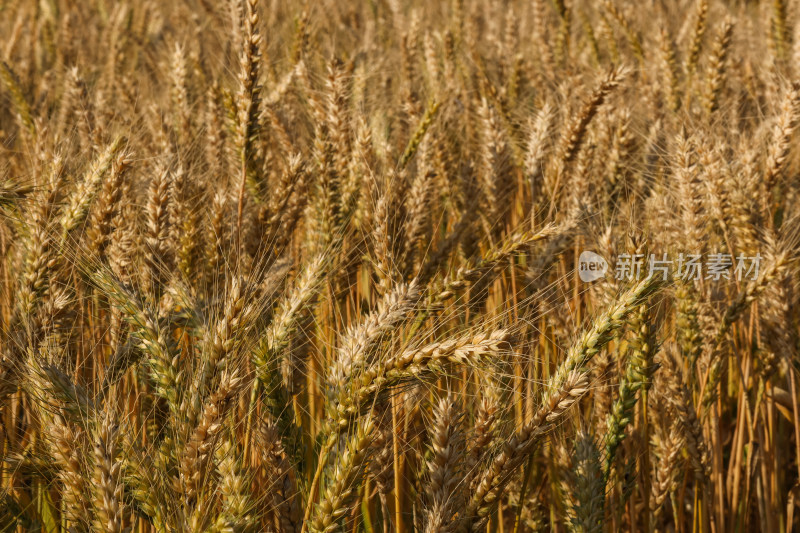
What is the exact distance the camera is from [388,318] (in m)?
1.15

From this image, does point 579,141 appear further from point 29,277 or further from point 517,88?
point 29,277

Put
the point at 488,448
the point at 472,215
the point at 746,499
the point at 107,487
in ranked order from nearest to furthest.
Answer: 1. the point at 107,487
2. the point at 488,448
3. the point at 746,499
4. the point at 472,215

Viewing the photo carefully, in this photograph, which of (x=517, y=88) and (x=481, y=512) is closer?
(x=481, y=512)

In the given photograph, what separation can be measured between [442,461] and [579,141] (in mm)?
1302

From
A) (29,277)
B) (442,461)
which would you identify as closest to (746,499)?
(442,461)

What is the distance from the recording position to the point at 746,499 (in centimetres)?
199

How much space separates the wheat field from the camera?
1.11 m

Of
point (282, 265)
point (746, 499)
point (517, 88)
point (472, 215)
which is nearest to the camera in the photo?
point (282, 265)

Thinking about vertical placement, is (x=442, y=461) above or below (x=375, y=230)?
below

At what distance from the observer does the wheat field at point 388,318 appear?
111 centimetres

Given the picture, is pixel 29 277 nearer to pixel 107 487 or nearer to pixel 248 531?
pixel 107 487

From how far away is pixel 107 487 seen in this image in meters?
0.98

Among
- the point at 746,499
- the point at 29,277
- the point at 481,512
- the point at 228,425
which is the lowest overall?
the point at 746,499

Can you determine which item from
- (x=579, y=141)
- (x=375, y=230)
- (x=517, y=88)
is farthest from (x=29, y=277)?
(x=517, y=88)
